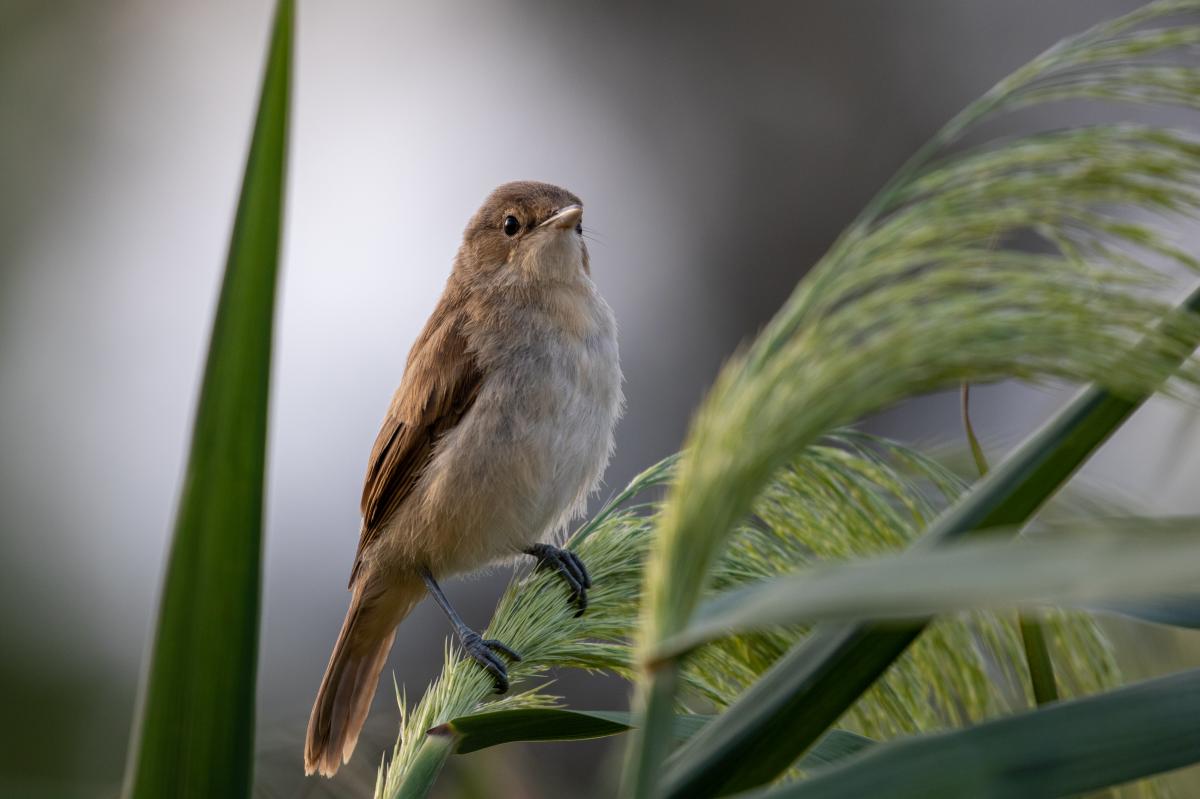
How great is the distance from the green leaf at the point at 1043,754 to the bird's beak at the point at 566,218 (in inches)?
92.1

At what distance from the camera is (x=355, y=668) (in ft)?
9.73

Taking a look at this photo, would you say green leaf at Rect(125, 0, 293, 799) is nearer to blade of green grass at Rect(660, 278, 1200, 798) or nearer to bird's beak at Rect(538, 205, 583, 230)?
blade of green grass at Rect(660, 278, 1200, 798)

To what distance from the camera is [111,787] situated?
1.32m

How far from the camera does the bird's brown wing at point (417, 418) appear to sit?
9.31 ft

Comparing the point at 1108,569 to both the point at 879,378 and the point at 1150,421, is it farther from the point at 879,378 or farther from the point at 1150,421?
the point at 1150,421

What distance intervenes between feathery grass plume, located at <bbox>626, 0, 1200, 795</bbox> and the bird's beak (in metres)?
2.24

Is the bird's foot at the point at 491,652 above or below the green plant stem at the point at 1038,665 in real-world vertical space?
below

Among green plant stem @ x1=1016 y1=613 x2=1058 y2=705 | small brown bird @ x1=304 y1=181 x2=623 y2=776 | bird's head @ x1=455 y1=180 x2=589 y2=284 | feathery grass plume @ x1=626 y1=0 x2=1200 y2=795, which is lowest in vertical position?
small brown bird @ x1=304 y1=181 x2=623 y2=776

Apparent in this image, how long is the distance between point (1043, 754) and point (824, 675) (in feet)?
0.53

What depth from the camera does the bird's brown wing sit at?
284 cm

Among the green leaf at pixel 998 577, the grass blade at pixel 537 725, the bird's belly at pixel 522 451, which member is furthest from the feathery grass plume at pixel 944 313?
the bird's belly at pixel 522 451

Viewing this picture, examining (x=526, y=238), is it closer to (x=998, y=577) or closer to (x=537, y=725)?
(x=537, y=725)

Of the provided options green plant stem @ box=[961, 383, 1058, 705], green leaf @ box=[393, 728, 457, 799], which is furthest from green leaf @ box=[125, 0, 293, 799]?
green plant stem @ box=[961, 383, 1058, 705]

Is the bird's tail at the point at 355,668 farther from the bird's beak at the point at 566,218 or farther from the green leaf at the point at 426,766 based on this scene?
the green leaf at the point at 426,766
